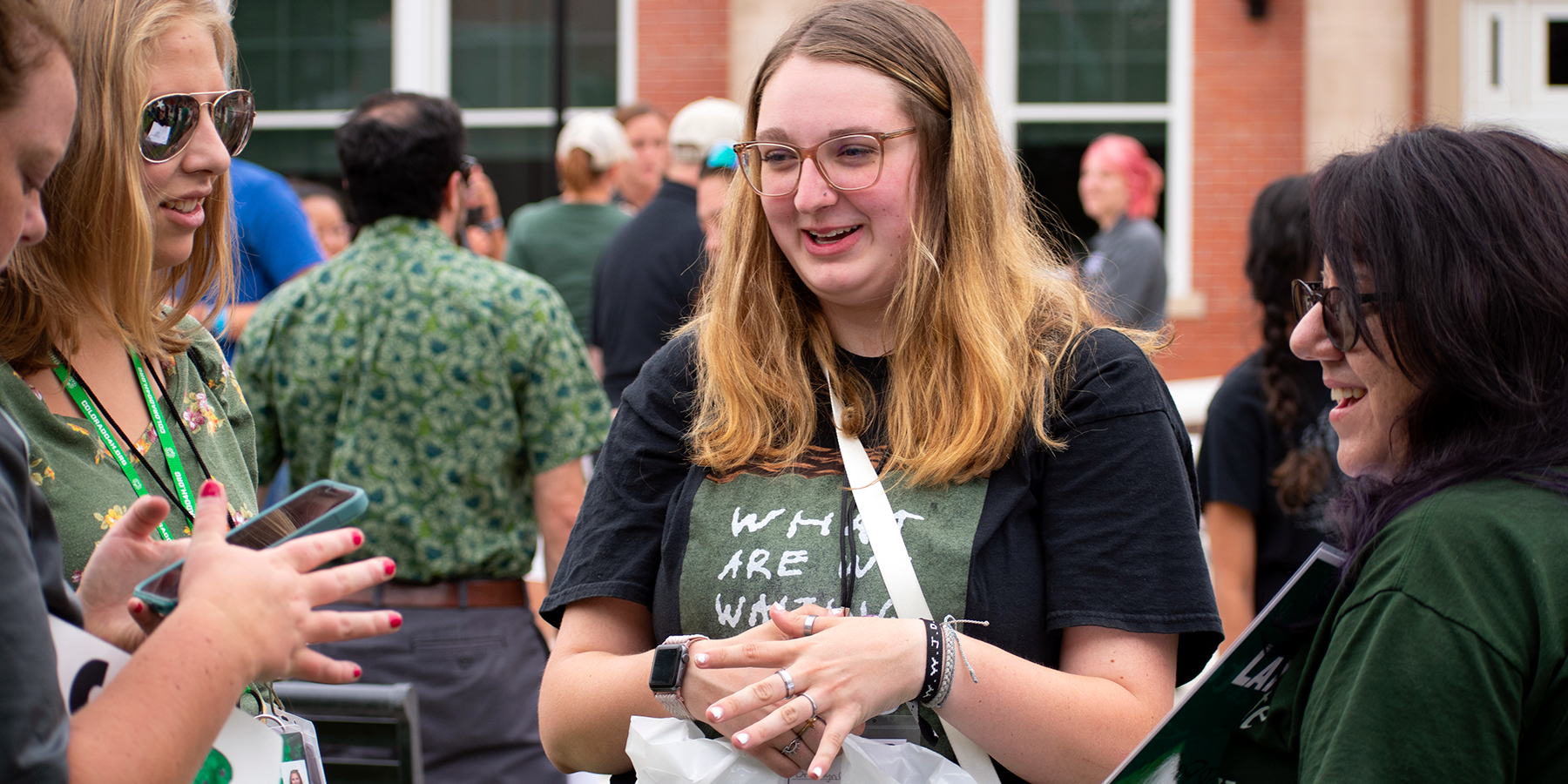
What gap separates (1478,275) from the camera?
1.44 metres

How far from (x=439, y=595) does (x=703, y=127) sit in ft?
9.24

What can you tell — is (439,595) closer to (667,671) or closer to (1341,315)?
(667,671)

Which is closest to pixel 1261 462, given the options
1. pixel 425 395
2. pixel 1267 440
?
pixel 1267 440

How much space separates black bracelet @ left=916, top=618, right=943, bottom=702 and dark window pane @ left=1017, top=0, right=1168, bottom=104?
909 cm

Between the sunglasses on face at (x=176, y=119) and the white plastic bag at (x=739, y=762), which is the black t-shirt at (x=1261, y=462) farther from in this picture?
the sunglasses on face at (x=176, y=119)

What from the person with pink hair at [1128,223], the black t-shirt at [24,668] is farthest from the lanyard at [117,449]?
the person with pink hair at [1128,223]

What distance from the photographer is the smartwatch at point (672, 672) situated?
1780mm

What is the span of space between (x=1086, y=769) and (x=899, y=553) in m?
0.38

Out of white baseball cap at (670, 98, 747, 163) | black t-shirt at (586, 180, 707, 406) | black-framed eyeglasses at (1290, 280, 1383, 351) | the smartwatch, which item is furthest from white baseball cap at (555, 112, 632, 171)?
black-framed eyeglasses at (1290, 280, 1383, 351)

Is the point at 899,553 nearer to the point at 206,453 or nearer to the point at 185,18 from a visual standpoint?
the point at 206,453

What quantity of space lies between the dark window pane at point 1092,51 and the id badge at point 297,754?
9258mm

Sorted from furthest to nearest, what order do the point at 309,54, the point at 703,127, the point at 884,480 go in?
the point at 309,54
the point at 703,127
the point at 884,480

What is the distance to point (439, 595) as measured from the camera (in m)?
3.37

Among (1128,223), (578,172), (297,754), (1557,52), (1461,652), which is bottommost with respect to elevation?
(297,754)
